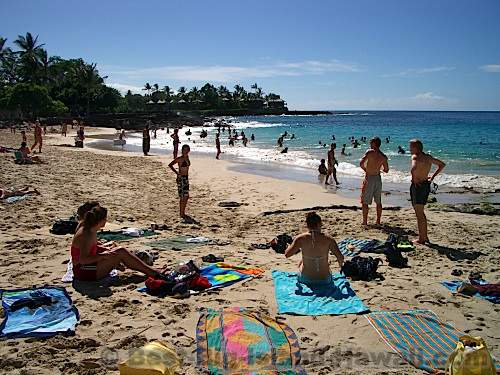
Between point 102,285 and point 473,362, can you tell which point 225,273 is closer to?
point 102,285

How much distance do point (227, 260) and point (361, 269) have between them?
185cm

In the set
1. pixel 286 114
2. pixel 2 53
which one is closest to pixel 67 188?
pixel 2 53

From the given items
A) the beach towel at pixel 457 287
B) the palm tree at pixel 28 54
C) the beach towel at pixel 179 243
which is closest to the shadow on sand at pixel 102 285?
the beach towel at pixel 179 243

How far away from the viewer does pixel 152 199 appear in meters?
11.2

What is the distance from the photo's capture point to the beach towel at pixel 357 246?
22.1ft

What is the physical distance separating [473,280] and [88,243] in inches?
180

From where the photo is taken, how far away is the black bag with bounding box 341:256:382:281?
214 inches

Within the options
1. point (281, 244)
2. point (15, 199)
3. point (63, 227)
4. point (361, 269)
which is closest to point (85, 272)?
point (63, 227)

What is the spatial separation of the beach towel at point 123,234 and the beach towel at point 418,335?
4.31m

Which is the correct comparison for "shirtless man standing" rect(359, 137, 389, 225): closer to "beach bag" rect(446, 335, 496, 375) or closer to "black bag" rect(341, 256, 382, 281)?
"black bag" rect(341, 256, 382, 281)

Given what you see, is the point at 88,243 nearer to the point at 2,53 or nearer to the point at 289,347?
the point at 289,347

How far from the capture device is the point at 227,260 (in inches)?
240

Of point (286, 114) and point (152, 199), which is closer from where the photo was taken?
point (152, 199)

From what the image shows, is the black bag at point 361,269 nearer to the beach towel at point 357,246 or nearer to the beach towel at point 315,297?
the beach towel at point 315,297
